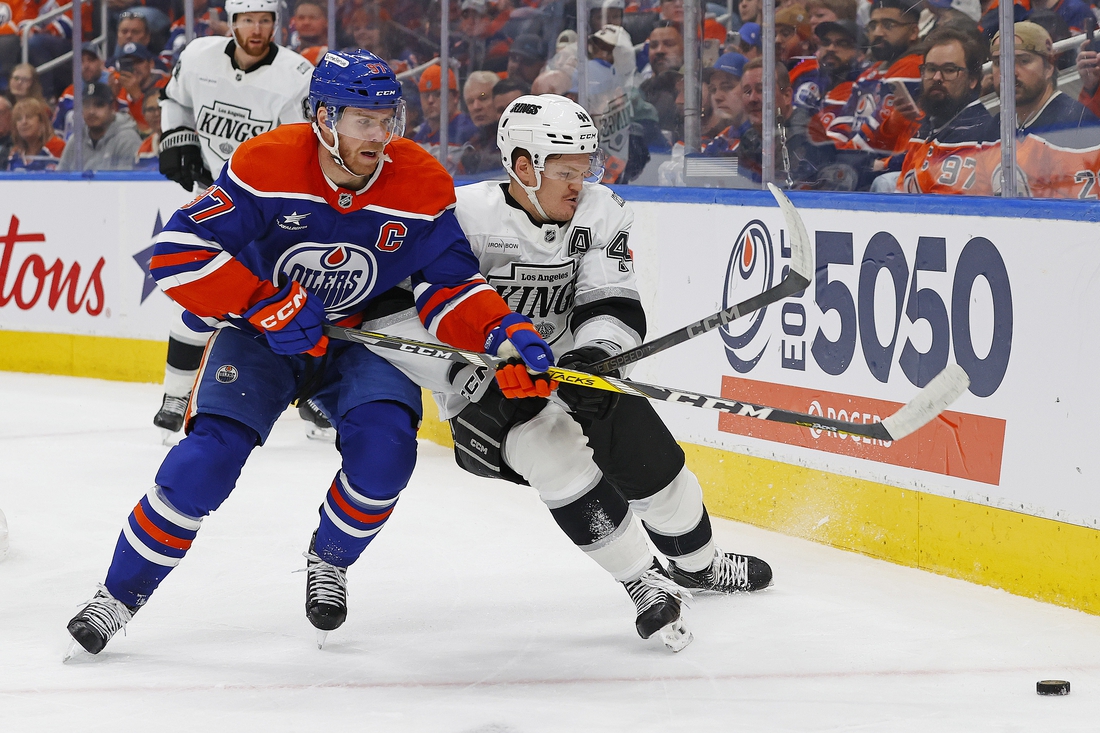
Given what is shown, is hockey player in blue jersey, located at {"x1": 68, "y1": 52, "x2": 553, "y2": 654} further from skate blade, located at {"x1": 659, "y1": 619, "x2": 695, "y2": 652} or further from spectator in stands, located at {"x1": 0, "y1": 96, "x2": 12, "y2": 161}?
spectator in stands, located at {"x1": 0, "y1": 96, "x2": 12, "y2": 161}

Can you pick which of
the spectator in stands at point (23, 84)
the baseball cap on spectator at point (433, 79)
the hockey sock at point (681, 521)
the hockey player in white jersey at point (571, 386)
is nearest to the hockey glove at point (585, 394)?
the hockey player in white jersey at point (571, 386)

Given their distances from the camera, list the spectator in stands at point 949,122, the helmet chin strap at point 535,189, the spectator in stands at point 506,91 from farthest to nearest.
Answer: the spectator in stands at point 506,91
the spectator in stands at point 949,122
the helmet chin strap at point 535,189

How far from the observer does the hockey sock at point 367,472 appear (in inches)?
98.5

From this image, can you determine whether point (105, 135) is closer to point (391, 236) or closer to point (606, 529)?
point (391, 236)

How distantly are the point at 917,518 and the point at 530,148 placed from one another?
134cm

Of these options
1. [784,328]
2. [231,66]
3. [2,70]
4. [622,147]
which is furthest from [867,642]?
[2,70]

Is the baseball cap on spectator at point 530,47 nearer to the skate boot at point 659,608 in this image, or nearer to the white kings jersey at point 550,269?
the white kings jersey at point 550,269

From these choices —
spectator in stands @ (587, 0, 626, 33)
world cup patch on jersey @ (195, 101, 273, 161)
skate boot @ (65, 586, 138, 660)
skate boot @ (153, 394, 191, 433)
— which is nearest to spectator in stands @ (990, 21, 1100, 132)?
spectator in stands @ (587, 0, 626, 33)

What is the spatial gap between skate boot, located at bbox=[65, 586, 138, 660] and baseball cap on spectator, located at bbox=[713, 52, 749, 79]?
2335mm

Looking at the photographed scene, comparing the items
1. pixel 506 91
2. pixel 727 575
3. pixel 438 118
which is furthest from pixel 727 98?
pixel 727 575

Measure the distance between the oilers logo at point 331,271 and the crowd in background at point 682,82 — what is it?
4.74 feet

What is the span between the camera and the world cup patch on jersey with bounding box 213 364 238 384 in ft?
8.26

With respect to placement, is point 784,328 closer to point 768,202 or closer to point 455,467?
point 768,202

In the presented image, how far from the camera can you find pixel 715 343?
151 inches
